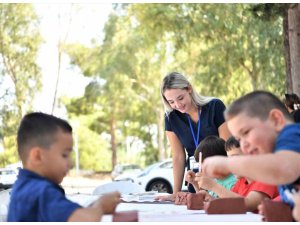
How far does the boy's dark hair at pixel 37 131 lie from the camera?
1744mm

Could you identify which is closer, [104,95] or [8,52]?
[8,52]

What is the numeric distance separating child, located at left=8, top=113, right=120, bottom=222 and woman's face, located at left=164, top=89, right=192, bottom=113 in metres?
1.68

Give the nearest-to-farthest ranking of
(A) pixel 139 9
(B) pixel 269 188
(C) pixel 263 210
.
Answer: (C) pixel 263 210 → (B) pixel 269 188 → (A) pixel 139 9

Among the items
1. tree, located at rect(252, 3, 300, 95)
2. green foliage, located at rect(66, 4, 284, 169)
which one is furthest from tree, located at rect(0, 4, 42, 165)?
tree, located at rect(252, 3, 300, 95)

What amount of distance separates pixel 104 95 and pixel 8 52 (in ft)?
39.2

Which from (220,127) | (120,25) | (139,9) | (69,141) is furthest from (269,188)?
(120,25)

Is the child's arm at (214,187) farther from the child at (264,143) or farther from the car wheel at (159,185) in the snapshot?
the car wheel at (159,185)

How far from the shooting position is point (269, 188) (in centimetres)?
234

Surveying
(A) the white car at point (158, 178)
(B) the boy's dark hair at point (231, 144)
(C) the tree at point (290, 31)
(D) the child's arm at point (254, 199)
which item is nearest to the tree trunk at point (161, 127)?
(A) the white car at point (158, 178)

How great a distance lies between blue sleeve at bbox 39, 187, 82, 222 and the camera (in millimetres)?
1562

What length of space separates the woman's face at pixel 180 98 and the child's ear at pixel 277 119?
1839 mm

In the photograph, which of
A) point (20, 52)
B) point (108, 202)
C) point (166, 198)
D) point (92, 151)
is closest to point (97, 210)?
point (108, 202)

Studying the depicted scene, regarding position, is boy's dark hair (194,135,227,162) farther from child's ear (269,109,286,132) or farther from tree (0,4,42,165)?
tree (0,4,42,165)

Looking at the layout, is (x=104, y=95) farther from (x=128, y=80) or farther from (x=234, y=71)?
(x=234, y=71)
